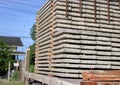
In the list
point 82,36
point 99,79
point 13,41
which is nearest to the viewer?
point 99,79

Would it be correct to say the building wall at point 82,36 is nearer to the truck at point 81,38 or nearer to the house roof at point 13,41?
the truck at point 81,38

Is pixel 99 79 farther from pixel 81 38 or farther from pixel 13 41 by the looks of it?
pixel 13 41

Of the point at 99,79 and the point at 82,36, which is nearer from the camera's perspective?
the point at 99,79

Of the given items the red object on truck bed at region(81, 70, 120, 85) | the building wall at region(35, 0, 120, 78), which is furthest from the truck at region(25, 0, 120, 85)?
the red object on truck bed at region(81, 70, 120, 85)

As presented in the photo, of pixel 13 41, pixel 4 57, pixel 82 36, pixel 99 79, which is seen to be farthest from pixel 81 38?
pixel 13 41

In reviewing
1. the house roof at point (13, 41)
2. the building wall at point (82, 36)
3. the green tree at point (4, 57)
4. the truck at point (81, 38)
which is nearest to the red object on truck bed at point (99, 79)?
the truck at point (81, 38)

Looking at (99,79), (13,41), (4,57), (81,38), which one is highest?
(13,41)

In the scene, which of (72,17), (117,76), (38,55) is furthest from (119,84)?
(38,55)

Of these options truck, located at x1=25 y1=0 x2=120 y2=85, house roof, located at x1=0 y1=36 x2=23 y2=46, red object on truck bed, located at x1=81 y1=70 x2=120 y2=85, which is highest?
house roof, located at x1=0 y1=36 x2=23 y2=46

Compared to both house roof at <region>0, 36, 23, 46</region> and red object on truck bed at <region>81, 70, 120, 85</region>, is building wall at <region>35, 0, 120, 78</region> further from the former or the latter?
house roof at <region>0, 36, 23, 46</region>

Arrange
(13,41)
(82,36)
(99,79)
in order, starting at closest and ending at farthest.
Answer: (99,79), (82,36), (13,41)

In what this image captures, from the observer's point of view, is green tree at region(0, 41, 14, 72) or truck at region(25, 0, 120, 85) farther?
green tree at region(0, 41, 14, 72)

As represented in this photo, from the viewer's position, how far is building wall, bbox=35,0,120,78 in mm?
7328

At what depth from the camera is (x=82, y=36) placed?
7398 millimetres
